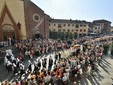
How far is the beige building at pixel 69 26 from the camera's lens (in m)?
56.6

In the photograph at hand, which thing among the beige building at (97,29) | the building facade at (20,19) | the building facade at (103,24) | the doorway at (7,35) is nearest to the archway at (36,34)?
the building facade at (20,19)

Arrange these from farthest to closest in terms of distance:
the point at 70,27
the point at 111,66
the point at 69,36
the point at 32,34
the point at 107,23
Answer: the point at 107,23, the point at 70,27, the point at 69,36, the point at 32,34, the point at 111,66

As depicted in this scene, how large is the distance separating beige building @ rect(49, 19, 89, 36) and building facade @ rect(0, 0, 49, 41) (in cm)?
2442

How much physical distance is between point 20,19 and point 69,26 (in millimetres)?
33739

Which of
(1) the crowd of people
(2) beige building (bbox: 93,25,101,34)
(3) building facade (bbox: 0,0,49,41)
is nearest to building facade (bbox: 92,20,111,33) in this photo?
(2) beige building (bbox: 93,25,101,34)

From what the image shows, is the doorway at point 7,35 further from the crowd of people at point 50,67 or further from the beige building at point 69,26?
the beige building at point 69,26

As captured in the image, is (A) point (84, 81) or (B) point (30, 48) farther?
(B) point (30, 48)

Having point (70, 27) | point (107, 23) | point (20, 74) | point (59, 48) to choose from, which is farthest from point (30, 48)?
point (107, 23)

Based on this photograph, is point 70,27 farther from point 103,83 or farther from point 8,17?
point 103,83

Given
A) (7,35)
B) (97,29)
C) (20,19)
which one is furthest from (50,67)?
(97,29)

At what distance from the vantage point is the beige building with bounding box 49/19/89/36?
56594mm

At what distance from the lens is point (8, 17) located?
25656mm

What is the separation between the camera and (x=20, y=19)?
2720 centimetres

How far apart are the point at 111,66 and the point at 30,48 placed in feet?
37.7
